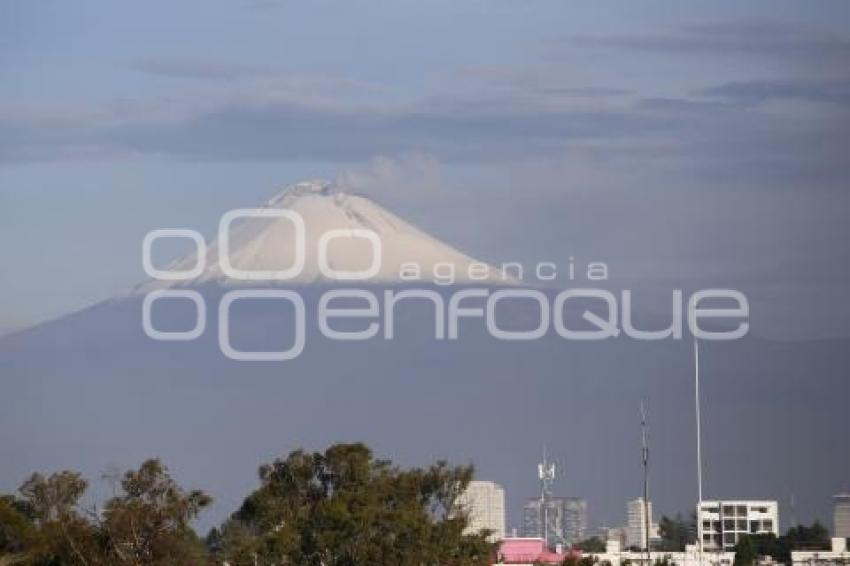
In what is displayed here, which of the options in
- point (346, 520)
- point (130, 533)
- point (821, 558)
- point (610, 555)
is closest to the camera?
point (130, 533)

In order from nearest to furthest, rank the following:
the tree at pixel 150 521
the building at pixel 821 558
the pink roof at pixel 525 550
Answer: the tree at pixel 150 521 → the building at pixel 821 558 → the pink roof at pixel 525 550

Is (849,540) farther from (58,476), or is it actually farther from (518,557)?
(58,476)

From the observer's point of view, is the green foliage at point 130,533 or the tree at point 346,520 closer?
the green foliage at point 130,533

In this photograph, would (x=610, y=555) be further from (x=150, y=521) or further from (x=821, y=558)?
(x=150, y=521)

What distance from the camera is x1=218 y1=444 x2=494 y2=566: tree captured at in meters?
91.3

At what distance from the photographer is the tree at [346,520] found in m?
91.3

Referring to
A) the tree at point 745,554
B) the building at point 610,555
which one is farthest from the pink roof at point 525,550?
the tree at point 745,554

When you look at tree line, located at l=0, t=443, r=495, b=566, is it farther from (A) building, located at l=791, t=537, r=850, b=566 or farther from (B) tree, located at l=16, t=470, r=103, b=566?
(A) building, located at l=791, t=537, r=850, b=566

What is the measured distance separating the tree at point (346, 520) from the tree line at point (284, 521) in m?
0.04

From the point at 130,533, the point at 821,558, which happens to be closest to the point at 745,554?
the point at 821,558

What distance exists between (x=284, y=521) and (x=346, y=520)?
262 cm

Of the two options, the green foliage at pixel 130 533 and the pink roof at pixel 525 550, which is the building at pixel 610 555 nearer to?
the pink roof at pixel 525 550

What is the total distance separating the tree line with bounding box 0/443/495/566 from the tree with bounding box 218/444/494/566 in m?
0.04

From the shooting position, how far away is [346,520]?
3632 inches
